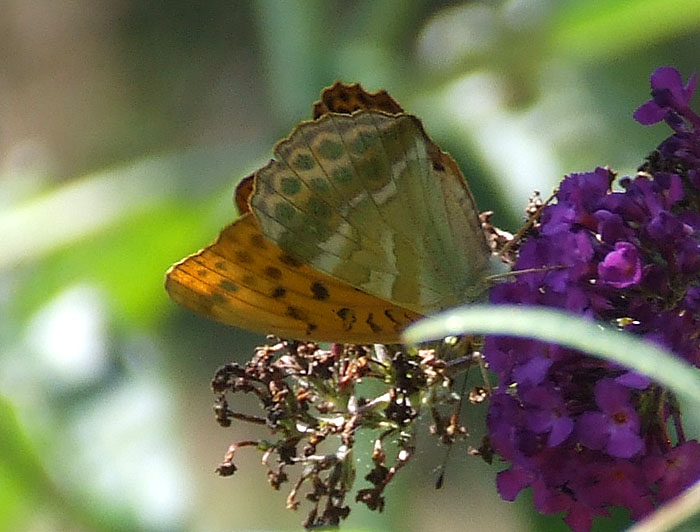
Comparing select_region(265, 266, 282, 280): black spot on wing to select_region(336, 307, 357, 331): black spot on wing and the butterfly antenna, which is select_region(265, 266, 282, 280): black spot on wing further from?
the butterfly antenna

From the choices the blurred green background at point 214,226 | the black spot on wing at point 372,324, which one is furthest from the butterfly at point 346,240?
the blurred green background at point 214,226

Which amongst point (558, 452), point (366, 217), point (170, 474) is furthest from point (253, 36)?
point (558, 452)

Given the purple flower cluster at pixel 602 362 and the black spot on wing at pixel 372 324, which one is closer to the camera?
the purple flower cluster at pixel 602 362

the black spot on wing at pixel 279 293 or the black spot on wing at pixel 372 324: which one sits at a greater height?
the black spot on wing at pixel 279 293

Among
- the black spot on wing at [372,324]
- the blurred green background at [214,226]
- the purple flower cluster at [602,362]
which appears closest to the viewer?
the purple flower cluster at [602,362]

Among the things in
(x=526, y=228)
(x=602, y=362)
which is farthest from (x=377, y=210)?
(x=602, y=362)

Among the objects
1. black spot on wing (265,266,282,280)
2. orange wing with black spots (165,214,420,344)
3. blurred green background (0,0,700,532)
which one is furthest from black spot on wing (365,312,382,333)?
blurred green background (0,0,700,532)

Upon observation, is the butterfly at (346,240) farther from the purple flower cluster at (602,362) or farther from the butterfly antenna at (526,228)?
the purple flower cluster at (602,362)
